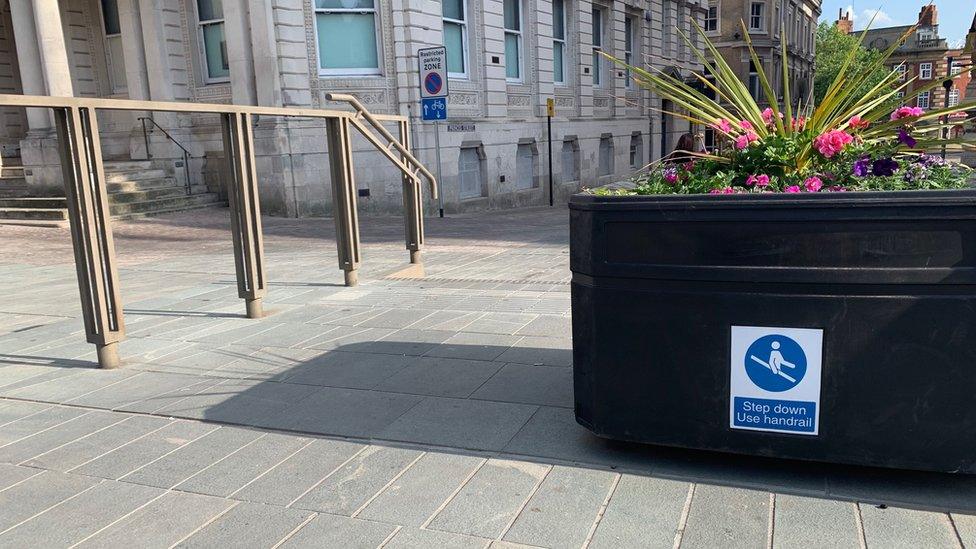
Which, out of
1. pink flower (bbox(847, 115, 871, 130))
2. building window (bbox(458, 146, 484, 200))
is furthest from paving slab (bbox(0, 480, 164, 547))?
building window (bbox(458, 146, 484, 200))

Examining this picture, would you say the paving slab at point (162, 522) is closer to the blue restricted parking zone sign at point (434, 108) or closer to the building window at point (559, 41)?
the blue restricted parking zone sign at point (434, 108)

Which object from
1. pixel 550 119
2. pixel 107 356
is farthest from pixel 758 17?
pixel 107 356

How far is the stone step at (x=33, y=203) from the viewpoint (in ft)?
47.6

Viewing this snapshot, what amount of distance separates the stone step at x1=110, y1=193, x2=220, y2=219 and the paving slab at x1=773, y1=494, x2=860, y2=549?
1447 centimetres

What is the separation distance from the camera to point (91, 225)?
15.1 feet

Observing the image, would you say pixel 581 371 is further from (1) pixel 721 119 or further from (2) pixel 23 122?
(2) pixel 23 122

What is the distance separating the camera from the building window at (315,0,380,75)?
15.4 metres

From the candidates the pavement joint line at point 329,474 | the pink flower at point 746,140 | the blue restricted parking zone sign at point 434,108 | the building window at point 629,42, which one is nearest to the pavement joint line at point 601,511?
the pavement joint line at point 329,474

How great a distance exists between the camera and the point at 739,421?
2922mm

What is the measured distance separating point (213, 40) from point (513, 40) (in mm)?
7709

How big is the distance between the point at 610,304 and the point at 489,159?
51.6 feet

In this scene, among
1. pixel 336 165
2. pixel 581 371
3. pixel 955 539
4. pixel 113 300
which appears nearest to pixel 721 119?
pixel 581 371

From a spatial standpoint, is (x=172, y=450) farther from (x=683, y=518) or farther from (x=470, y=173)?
(x=470, y=173)

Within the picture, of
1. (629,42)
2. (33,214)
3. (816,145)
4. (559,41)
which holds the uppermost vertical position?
(629,42)
